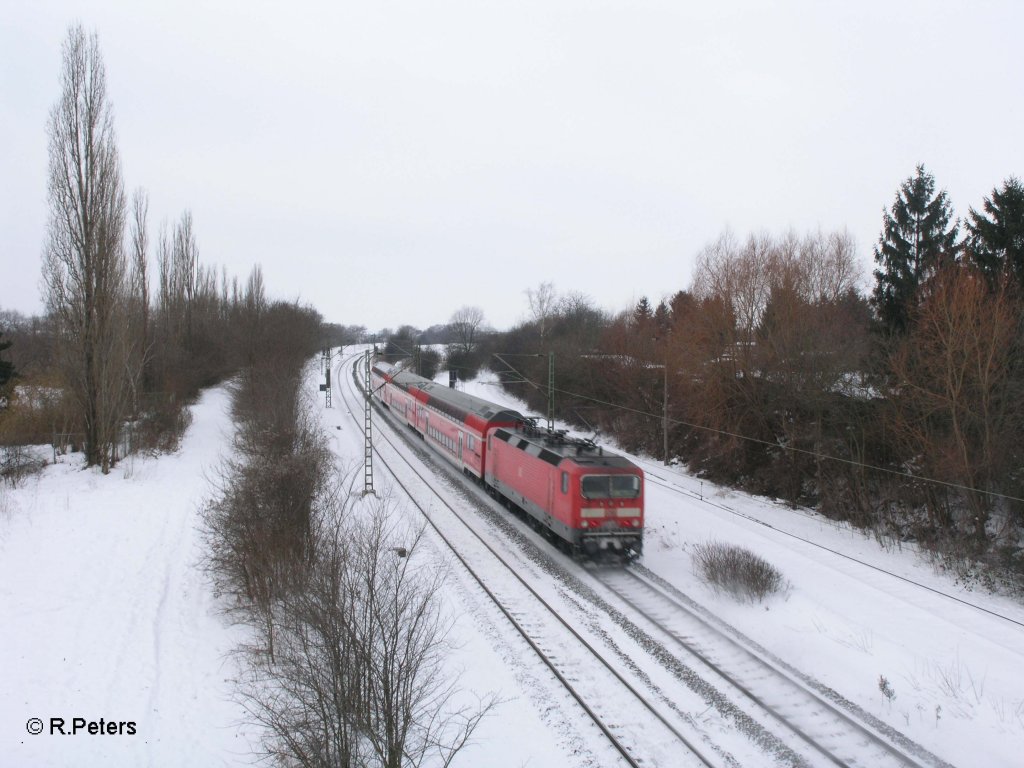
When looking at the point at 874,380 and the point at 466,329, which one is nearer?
the point at 874,380

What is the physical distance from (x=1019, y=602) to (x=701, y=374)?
639 inches

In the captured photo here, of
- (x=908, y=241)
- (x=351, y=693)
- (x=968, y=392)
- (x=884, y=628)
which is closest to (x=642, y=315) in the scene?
(x=908, y=241)

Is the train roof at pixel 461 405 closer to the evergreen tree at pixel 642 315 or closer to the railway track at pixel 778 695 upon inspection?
the railway track at pixel 778 695

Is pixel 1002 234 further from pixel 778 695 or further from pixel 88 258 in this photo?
pixel 88 258

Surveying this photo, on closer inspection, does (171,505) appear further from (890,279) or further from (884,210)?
(884,210)

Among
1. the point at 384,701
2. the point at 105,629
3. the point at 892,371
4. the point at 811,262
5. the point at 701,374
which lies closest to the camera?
the point at 384,701

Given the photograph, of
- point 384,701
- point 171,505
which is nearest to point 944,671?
point 384,701

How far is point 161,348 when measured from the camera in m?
36.3

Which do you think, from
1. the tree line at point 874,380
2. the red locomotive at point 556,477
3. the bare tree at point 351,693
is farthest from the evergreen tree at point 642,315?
the bare tree at point 351,693

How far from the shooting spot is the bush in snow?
1400cm

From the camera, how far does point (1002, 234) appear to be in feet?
73.7

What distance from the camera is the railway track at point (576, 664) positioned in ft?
28.8

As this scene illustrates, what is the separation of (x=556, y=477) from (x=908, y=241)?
21.8 metres

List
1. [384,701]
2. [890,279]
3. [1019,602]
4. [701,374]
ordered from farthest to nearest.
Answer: [701,374] → [890,279] → [1019,602] → [384,701]
